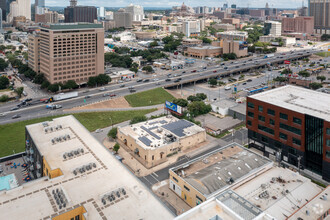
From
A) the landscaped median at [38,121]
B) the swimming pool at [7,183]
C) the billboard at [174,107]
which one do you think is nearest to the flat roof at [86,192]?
the swimming pool at [7,183]

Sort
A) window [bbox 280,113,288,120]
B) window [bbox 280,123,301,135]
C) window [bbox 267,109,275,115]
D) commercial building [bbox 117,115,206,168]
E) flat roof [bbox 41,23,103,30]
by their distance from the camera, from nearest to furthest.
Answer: window [bbox 280,123,301,135] → window [bbox 280,113,288,120] → window [bbox 267,109,275,115] → commercial building [bbox 117,115,206,168] → flat roof [bbox 41,23,103,30]

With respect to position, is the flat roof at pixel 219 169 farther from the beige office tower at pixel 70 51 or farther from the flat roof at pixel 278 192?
the beige office tower at pixel 70 51

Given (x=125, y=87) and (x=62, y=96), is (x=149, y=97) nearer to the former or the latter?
(x=125, y=87)

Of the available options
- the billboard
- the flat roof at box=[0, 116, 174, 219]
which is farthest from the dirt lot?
the flat roof at box=[0, 116, 174, 219]

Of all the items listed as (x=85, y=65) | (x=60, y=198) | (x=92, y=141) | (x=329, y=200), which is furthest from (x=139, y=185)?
(x=85, y=65)

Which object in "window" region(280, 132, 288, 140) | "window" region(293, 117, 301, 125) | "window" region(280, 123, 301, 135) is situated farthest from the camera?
"window" region(280, 132, 288, 140)

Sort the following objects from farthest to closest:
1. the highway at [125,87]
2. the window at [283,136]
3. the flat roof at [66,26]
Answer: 1. the flat roof at [66,26]
2. the highway at [125,87]
3. the window at [283,136]

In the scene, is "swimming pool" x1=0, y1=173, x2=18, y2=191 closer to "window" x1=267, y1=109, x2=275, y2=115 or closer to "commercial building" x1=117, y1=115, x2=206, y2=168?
"commercial building" x1=117, y1=115, x2=206, y2=168
